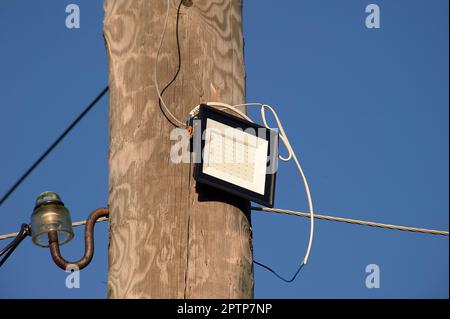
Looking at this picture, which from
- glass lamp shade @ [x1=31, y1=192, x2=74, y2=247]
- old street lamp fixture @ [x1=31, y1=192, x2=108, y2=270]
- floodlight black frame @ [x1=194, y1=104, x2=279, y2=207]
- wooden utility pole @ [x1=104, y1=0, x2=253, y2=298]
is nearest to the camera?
wooden utility pole @ [x1=104, y1=0, x2=253, y2=298]

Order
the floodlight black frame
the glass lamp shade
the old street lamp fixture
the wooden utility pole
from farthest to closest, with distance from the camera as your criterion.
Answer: the glass lamp shade → the old street lamp fixture → the floodlight black frame → the wooden utility pole

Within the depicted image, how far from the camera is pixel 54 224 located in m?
3.31

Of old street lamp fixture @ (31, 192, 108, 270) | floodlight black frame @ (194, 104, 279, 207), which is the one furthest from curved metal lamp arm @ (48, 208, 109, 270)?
floodlight black frame @ (194, 104, 279, 207)

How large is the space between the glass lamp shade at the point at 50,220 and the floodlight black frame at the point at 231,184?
0.54 meters

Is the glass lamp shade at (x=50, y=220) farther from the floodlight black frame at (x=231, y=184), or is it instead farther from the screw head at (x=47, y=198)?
the floodlight black frame at (x=231, y=184)

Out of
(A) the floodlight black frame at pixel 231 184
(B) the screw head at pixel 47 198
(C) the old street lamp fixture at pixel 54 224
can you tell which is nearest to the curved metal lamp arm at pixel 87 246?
(C) the old street lamp fixture at pixel 54 224

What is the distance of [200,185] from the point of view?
3094 mm

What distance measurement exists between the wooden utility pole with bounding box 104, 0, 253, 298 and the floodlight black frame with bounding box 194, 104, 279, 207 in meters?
0.04

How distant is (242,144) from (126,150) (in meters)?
0.36

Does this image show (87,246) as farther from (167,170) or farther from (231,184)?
(231,184)

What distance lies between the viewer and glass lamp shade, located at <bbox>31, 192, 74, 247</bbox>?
3318mm

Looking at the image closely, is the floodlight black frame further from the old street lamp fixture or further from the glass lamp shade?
the glass lamp shade
